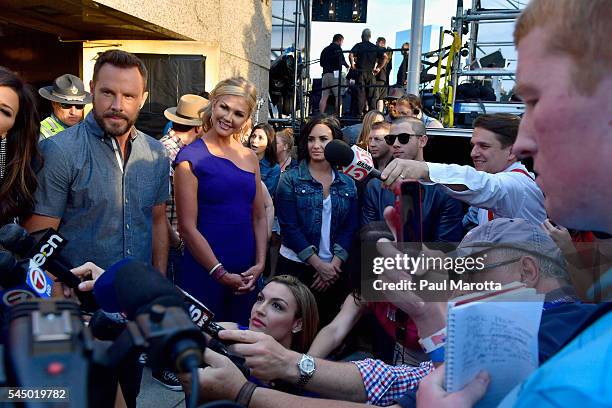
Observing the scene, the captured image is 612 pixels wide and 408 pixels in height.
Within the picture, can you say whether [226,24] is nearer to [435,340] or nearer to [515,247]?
[515,247]

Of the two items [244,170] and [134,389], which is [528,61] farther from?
[244,170]

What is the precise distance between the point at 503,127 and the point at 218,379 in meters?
2.41

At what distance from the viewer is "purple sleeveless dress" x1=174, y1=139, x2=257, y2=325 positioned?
10.2 ft

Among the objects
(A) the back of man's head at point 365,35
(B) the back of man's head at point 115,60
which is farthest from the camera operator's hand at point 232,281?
(A) the back of man's head at point 365,35

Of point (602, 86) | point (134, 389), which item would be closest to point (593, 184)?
point (602, 86)

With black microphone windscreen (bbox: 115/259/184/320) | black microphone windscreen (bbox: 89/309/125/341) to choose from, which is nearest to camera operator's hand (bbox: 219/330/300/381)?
black microphone windscreen (bbox: 89/309/125/341)

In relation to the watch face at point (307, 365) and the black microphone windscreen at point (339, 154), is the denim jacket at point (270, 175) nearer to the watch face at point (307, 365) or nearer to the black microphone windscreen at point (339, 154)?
the black microphone windscreen at point (339, 154)

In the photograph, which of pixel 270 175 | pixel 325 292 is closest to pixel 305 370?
pixel 325 292

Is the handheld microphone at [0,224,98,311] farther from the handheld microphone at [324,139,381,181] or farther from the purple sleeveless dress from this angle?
the purple sleeveless dress

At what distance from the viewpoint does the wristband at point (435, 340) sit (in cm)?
160

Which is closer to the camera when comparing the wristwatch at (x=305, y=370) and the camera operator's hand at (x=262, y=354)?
the camera operator's hand at (x=262, y=354)

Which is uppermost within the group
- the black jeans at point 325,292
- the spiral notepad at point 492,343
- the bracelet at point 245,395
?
the spiral notepad at point 492,343

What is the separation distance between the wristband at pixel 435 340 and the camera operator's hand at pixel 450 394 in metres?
0.66

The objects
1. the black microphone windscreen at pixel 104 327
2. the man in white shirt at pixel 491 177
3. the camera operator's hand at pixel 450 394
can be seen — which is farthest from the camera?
the man in white shirt at pixel 491 177
